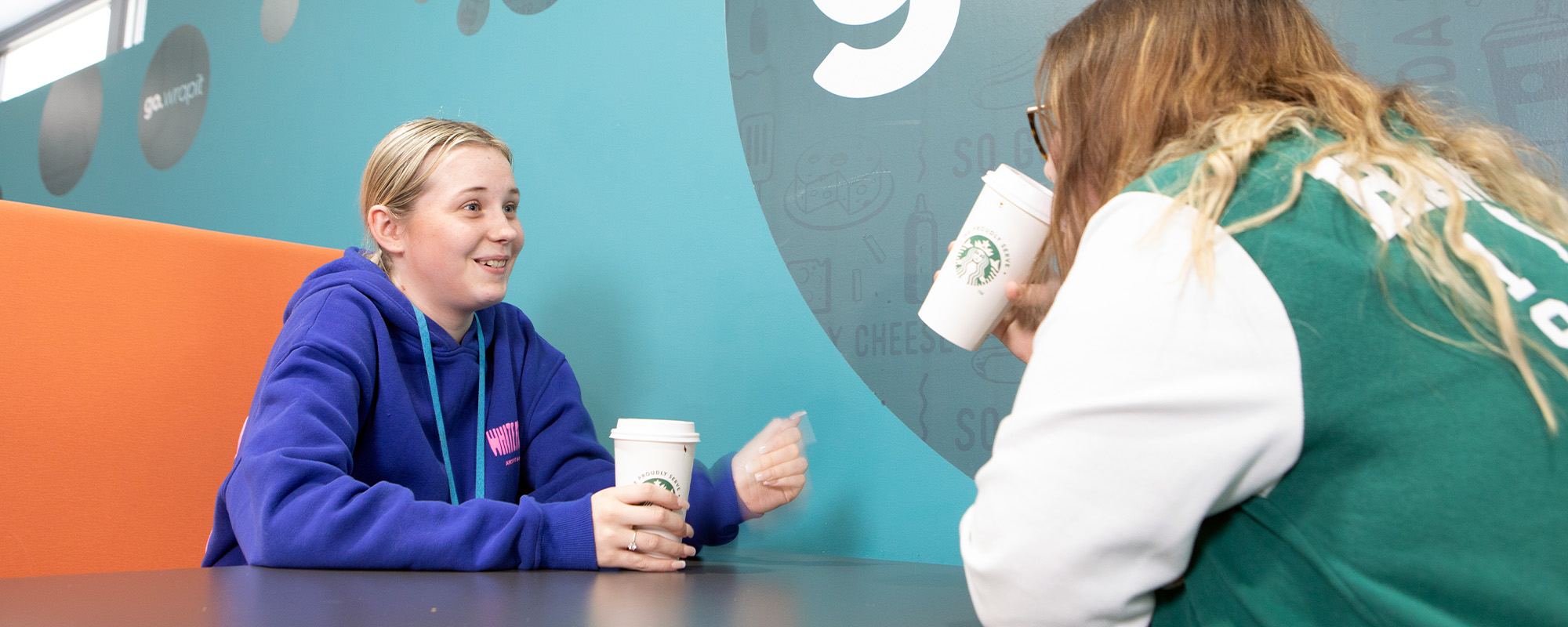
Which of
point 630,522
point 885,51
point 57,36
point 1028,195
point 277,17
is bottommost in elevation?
point 630,522

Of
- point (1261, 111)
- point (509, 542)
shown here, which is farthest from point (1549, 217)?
point (509, 542)

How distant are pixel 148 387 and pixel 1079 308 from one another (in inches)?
49.2

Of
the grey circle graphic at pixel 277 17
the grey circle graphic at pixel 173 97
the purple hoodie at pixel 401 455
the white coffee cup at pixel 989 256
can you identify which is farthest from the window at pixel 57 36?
the white coffee cup at pixel 989 256

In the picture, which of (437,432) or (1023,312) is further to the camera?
(437,432)

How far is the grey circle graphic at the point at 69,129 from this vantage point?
2.44m

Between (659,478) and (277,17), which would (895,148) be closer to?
(659,478)

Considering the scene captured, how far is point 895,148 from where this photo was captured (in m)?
1.14

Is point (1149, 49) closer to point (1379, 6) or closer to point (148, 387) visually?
point (1379, 6)

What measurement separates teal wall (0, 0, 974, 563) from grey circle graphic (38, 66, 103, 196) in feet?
2.38

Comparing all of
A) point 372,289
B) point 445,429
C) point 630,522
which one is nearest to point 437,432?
point 445,429

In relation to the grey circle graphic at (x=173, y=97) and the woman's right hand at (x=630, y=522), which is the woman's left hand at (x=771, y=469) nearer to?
the woman's right hand at (x=630, y=522)

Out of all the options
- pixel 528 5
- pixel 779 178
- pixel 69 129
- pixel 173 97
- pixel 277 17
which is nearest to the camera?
pixel 779 178

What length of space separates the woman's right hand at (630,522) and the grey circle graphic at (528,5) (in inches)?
37.7

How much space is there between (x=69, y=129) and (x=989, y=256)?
2.72m
